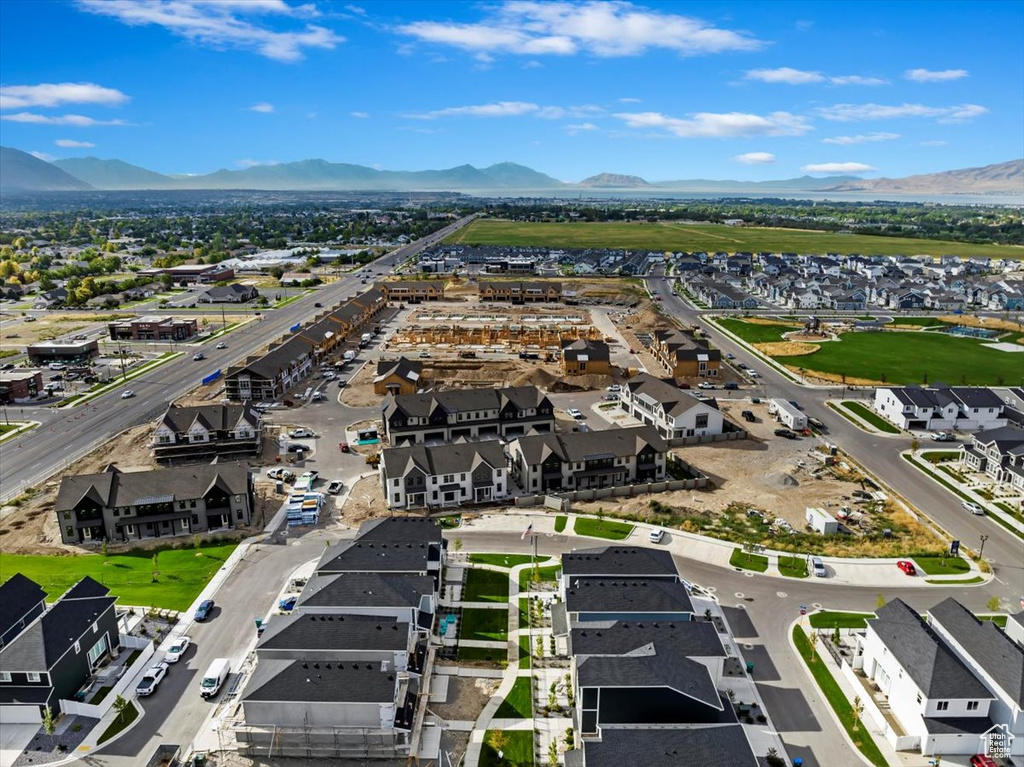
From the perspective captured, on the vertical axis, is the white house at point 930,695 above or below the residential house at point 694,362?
below

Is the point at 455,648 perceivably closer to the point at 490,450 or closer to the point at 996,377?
the point at 490,450

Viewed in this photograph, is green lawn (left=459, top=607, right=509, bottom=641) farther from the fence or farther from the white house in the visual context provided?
the white house

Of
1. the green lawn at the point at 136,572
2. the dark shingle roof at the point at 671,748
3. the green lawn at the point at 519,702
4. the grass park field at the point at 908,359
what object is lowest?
the green lawn at the point at 519,702

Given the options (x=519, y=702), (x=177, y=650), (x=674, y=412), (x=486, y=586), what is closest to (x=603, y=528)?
(x=486, y=586)

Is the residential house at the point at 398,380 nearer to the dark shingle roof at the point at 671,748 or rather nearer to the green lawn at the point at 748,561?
the green lawn at the point at 748,561

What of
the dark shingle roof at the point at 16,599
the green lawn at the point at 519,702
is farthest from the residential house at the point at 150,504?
the green lawn at the point at 519,702

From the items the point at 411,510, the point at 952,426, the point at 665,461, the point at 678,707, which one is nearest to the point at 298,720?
the point at 678,707
